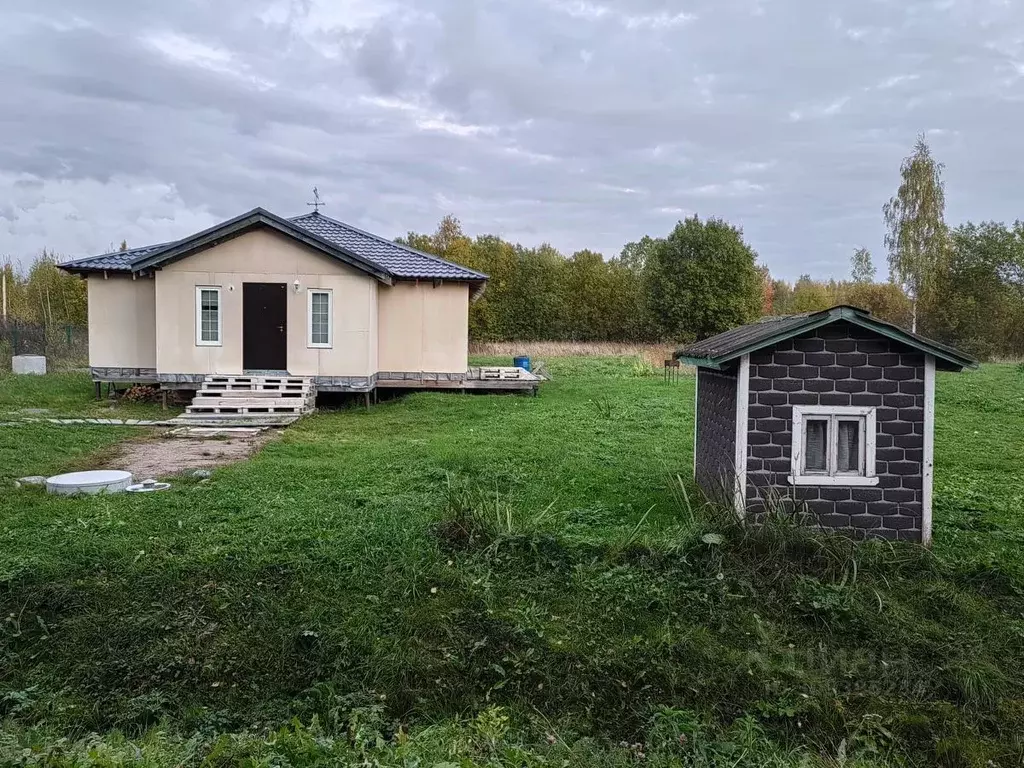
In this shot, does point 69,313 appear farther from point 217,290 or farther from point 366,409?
point 366,409

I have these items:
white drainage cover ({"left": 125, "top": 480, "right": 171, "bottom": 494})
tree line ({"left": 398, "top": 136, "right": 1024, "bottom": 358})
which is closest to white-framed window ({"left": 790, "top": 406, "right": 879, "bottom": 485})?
white drainage cover ({"left": 125, "top": 480, "right": 171, "bottom": 494})

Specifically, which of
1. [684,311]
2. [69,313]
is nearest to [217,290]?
[69,313]

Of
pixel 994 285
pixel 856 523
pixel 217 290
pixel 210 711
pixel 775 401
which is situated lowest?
pixel 210 711

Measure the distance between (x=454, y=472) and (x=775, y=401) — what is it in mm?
3764

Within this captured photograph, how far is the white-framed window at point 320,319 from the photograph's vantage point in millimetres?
15320

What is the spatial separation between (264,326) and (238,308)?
65 cm

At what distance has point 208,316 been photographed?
49.7ft

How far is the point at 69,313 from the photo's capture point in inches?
1355

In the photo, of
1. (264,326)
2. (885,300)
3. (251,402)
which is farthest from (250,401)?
(885,300)

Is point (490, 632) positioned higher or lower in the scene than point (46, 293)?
lower

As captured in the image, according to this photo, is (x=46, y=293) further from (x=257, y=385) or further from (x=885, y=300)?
(x=885, y=300)

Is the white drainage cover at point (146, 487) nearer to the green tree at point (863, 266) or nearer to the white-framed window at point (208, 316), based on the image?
the white-framed window at point (208, 316)

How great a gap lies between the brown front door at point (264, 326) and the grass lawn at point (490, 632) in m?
8.04

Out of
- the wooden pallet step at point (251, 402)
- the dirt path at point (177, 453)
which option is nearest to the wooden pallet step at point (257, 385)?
the wooden pallet step at point (251, 402)
